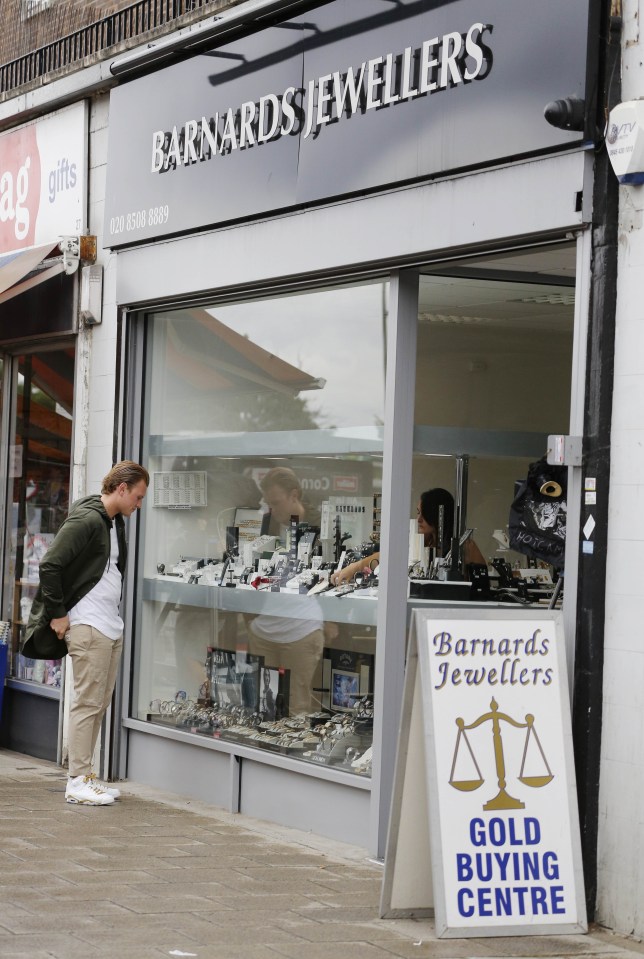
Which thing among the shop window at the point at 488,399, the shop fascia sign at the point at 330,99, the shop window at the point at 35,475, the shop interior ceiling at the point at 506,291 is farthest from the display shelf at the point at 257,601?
the shop fascia sign at the point at 330,99

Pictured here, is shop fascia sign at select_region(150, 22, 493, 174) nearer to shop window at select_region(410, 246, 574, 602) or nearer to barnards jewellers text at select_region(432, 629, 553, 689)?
shop window at select_region(410, 246, 574, 602)

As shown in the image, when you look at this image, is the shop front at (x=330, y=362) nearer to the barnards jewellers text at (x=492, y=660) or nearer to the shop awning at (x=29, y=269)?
the barnards jewellers text at (x=492, y=660)

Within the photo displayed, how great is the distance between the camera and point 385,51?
6.59 metres

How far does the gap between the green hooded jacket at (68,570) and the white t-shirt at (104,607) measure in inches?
1.9

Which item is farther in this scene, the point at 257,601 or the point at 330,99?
the point at 257,601

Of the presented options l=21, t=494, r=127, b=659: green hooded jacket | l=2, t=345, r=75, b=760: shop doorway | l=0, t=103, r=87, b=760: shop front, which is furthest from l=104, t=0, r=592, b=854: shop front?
l=2, t=345, r=75, b=760: shop doorway

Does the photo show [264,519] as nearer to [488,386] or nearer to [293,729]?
[293,729]

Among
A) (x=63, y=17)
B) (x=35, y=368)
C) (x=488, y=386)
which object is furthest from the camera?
(x=63, y=17)

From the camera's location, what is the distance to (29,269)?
8.88 meters

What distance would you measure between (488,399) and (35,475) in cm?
359

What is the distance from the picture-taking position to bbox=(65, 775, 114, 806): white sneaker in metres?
7.56

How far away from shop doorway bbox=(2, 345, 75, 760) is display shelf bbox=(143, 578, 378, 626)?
1.20m

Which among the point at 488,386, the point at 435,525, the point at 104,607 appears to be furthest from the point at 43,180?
the point at 435,525

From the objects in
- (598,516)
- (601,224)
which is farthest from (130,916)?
(601,224)
